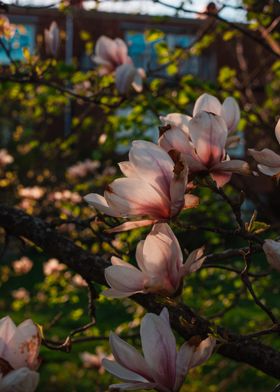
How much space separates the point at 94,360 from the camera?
4.72 metres

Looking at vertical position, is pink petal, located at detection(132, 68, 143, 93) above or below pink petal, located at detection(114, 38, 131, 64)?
below

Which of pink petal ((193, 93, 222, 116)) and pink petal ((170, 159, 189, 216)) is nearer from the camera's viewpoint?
pink petal ((170, 159, 189, 216))

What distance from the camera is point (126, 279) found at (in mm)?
1282

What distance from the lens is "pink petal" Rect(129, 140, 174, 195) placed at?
1.30 m

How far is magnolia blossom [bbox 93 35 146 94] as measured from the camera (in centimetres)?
316

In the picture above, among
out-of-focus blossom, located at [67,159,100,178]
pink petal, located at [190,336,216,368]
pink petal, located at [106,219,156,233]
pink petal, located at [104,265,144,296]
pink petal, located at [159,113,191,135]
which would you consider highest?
pink petal, located at [159,113,191,135]

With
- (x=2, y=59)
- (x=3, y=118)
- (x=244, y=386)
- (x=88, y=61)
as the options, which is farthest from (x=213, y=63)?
(x=244, y=386)

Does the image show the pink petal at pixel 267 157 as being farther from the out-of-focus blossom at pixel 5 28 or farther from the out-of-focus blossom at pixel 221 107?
the out-of-focus blossom at pixel 5 28

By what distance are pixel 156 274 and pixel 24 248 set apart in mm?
1190

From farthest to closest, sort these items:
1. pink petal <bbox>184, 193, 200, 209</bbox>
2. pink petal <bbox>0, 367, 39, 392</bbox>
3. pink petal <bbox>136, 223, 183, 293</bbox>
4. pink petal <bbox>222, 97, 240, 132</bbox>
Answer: pink petal <bbox>222, 97, 240, 132</bbox> → pink petal <bbox>184, 193, 200, 209</bbox> → pink petal <bbox>136, 223, 183, 293</bbox> → pink petal <bbox>0, 367, 39, 392</bbox>

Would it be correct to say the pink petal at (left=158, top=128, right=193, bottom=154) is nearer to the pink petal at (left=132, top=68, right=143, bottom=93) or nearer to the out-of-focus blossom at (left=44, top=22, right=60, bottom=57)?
the pink petal at (left=132, top=68, right=143, bottom=93)

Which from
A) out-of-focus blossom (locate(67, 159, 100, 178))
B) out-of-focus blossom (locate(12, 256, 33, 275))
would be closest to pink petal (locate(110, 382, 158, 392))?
out-of-focus blossom (locate(12, 256, 33, 275))

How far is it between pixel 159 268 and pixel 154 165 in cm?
20

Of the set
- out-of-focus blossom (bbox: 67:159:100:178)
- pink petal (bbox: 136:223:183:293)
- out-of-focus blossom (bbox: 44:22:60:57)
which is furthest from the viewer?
out-of-focus blossom (bbox: 67:159:100:178)
